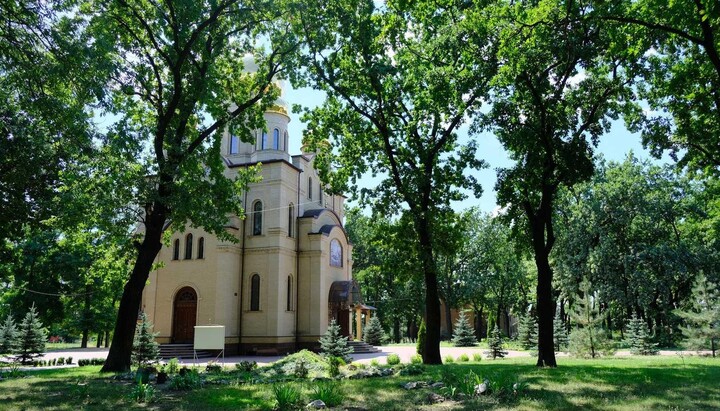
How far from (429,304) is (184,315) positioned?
1744cm

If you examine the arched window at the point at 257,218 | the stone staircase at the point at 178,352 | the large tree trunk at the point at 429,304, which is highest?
the arched window at the point at 257,218

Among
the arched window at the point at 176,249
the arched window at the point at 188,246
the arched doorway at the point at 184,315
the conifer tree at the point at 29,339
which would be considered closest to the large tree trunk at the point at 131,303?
the conifer tree at the point at 29,339

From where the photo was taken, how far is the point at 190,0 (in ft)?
46.7

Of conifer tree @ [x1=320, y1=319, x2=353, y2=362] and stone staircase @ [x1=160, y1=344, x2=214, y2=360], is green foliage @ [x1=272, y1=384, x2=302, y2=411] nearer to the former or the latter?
conifer tree @ [x1=320, y1=319, x2=353, y2=362]

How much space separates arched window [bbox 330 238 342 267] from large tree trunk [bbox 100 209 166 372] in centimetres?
1786

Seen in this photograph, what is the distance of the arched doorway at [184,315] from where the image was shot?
29125 millimetres

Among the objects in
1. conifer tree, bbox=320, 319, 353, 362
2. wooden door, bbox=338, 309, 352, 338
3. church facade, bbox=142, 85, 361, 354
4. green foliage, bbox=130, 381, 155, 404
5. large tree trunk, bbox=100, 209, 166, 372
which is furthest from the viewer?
wooden door, bbox=338, 309, 352, 338

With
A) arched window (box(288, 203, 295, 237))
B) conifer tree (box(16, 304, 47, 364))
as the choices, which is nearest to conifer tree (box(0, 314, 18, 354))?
conifer tree (box(16, 304, 47, 364))

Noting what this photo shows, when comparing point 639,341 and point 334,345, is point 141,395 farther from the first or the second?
point 639,341

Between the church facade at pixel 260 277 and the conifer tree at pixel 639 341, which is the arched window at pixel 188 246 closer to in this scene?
the church facade at pixel 260 277

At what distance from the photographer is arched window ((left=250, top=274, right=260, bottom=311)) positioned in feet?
96.5

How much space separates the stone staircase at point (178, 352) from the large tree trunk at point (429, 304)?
49.0 ft

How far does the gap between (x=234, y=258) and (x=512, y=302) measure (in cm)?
3767

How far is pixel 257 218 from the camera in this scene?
1193 inches
